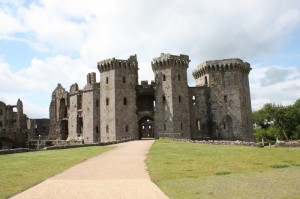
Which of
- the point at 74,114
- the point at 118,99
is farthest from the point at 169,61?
the point at 74,114

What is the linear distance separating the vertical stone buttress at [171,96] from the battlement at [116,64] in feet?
11.0

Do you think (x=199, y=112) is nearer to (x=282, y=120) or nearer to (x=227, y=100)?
(x=227, y=100)

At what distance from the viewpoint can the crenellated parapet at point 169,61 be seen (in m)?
53.3

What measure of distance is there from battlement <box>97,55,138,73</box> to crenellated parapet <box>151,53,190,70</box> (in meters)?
3.20

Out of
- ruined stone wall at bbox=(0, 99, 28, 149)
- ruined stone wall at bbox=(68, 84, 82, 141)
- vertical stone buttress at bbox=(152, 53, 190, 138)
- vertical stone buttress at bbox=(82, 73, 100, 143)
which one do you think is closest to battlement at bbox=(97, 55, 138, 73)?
vertical stone buttress at bbox=(152, 53, 190, 138)

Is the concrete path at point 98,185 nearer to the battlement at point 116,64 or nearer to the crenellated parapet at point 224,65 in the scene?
the battlement at point 116,64

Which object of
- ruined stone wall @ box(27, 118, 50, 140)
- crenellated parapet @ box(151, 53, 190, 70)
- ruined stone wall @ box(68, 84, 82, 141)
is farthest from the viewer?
ruined stone wall @ box(27, 118, 50, 140)

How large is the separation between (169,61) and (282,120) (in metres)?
36.3

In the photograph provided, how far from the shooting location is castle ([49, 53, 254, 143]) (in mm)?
52000

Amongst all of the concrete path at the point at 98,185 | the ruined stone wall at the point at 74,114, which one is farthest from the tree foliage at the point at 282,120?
the concrete path at the point at 98,185

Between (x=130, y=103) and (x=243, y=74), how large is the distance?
64.1 ft

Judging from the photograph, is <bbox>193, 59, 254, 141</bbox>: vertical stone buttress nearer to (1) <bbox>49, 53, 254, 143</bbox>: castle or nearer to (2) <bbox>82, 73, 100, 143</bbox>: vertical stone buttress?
(1) <bbox>49, 53, 254, 143</bbox>: castle

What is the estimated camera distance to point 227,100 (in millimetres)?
54812

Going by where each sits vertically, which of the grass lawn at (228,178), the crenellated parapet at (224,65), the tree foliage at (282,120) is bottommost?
the grass lawn at (228,178)
